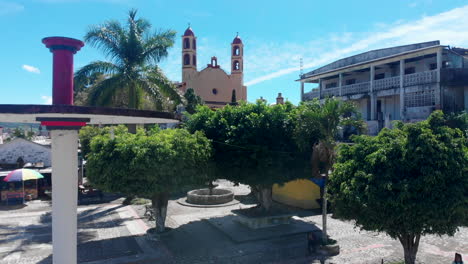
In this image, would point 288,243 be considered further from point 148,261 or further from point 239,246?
point 148,261

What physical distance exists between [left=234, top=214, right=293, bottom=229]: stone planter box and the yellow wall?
4.24 m

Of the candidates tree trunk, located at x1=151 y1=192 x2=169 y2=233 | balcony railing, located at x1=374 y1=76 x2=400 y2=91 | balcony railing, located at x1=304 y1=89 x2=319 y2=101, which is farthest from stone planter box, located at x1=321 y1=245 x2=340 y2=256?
balcony railing, located at x1=304 y1=89 x2=319 y2=101

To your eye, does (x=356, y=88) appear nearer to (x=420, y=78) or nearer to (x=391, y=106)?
(x=391, y=106)

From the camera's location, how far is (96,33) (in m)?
17.1

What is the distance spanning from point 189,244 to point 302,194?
8.87 meters

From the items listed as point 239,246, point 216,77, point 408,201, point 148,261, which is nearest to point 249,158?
point 239,246

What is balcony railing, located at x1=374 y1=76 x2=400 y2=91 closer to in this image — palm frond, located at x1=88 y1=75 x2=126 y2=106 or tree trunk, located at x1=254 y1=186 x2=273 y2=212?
tree trunk, located at x1=254 y1=186 x2=273 y2=212

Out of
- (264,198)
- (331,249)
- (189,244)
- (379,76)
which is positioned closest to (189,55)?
(379,76)

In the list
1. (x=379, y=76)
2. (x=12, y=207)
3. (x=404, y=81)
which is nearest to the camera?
(x=12, y=207)

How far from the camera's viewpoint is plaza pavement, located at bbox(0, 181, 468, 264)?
11.9 metres

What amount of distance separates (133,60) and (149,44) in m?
1.26

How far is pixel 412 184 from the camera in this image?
7.93 meters

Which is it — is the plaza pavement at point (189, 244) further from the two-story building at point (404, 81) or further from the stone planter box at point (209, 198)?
the two-story building at point (404, 81)

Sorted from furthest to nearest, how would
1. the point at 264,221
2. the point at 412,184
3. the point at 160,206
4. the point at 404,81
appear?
the point at 404,81, the point at 264,221, the point at 160,206, the point at 412,184
